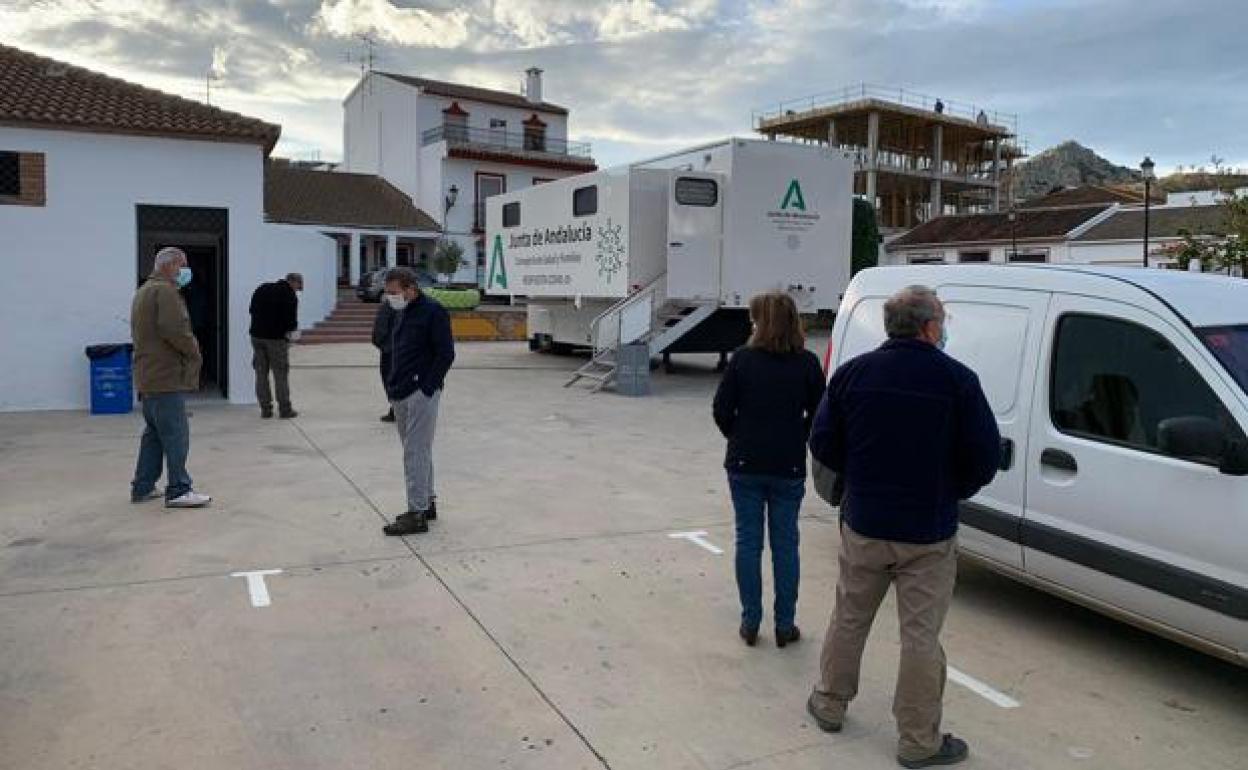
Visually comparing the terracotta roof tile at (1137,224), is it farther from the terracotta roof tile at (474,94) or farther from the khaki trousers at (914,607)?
the khaki trousers at (914,607)

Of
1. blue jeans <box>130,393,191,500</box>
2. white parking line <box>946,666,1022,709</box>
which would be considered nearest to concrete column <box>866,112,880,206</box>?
blue jeans <box>130,393,191,500</box>

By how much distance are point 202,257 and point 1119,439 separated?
40.1 feet

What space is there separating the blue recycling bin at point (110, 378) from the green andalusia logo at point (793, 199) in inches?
371

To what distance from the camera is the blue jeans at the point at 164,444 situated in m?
A: 6.85

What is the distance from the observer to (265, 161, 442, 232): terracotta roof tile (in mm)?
38375

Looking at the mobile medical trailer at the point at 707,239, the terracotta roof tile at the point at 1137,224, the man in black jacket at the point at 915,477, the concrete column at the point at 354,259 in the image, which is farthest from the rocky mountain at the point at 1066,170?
the man in black jacket at the point at 915,477

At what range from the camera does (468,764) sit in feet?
11.2

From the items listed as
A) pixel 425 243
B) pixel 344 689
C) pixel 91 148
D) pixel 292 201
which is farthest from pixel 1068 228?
pixel 344 689

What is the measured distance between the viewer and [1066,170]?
100000 millimetres

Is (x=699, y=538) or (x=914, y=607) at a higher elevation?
(x=914, y=607)

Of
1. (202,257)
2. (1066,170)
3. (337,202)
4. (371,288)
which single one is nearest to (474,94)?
(337,202)

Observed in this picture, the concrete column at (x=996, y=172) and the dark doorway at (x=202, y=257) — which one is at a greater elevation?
the concrete column at (x=996, y=172)

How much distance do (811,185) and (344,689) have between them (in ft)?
42.2

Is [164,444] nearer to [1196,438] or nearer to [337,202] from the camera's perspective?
[1196,438]
